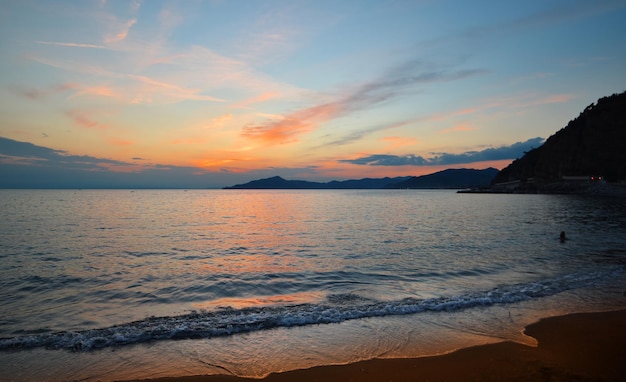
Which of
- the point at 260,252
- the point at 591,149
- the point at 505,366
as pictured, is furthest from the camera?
the point at 591,149

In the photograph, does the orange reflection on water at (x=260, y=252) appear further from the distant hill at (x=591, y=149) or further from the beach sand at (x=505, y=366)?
the distant hill at (x=591, y=149)

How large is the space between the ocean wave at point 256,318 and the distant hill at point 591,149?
148 meters

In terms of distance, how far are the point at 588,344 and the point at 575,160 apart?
164628 millimetres

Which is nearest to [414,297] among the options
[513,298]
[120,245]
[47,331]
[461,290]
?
[461,290]

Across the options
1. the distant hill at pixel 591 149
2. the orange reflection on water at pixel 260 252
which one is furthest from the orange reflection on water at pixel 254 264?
the distant hill at pixel 591 149

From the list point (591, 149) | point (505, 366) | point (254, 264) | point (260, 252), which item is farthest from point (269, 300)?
point (591, 149)

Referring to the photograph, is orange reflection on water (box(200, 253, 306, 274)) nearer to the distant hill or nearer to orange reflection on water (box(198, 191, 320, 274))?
orange reflection on water (box(198, 191, 320, 274))

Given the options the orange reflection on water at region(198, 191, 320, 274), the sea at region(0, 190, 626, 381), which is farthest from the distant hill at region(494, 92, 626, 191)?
the orange reflection on water at region(198, 191, 320, 274)

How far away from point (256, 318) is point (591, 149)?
165287mm

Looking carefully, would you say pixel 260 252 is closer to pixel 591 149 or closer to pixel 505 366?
pixel 505 366

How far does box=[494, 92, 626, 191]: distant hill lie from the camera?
12656 centimetres

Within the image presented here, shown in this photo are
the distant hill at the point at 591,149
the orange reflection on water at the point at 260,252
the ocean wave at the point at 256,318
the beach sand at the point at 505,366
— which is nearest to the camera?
the beach sand at the point at 505,366

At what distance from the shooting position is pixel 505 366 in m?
7.05

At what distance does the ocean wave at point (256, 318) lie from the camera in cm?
882
